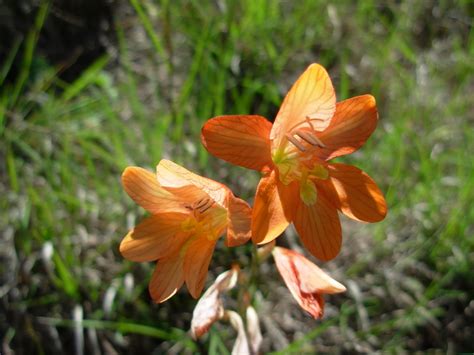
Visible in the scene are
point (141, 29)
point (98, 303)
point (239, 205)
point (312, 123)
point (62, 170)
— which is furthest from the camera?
point (141, 29)

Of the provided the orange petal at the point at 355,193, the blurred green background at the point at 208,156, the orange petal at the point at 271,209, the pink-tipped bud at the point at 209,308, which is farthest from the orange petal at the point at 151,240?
the blurred green background at the point at 208,156

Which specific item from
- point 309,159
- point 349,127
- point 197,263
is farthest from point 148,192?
point 349,127

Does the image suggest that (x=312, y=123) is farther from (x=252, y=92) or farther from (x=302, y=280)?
(x=252, y=92)

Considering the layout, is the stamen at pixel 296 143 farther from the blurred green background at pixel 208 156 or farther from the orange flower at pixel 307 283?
the blurred green background at pixel 208 156

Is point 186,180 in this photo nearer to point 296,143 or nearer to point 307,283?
point 296,143

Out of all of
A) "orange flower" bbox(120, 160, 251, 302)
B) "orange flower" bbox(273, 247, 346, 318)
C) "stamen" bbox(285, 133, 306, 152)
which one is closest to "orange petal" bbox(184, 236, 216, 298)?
"orange flower" bbox(120, 160, 251, 302)

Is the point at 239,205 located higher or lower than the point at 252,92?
higher

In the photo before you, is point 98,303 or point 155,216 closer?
point 155,216

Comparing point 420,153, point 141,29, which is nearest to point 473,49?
point 420,153
